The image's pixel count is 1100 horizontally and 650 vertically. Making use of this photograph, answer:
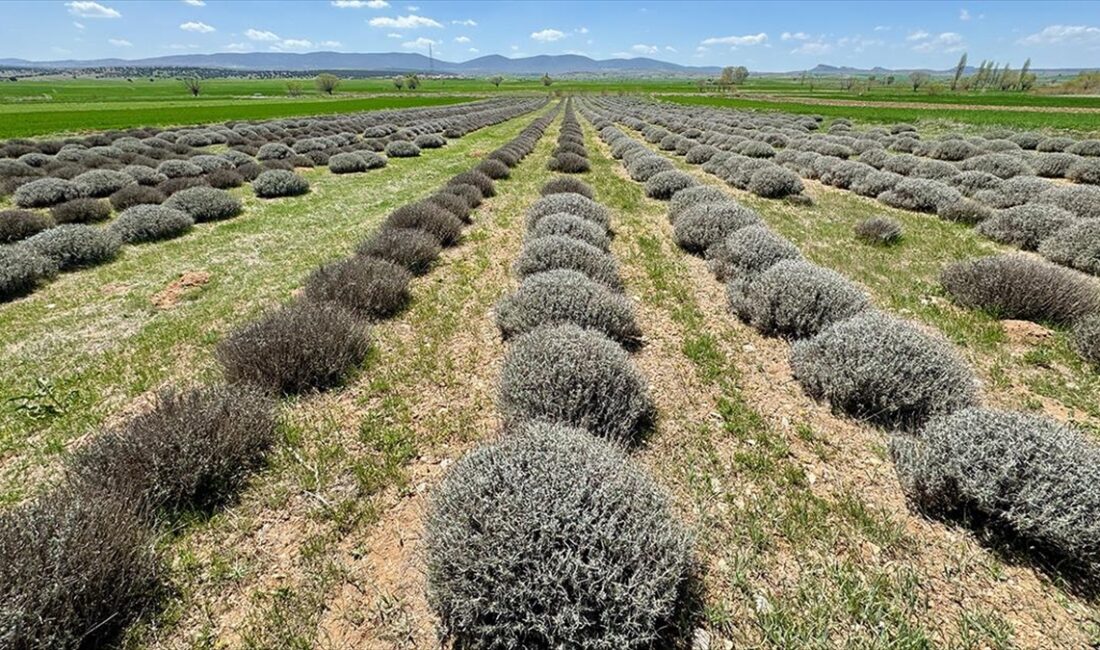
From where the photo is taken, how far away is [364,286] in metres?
6.57

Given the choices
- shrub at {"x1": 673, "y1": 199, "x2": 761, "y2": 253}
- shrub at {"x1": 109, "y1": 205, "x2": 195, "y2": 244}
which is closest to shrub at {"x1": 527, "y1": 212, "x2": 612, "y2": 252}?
shrub at {"x1": 673, "y1": 199, "x2": 761, "y2": 253}

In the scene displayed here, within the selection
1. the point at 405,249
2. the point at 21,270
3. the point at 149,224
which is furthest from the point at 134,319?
the point at 149,224

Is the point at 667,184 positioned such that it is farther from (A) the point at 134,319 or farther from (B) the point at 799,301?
(A) the point at 134,319

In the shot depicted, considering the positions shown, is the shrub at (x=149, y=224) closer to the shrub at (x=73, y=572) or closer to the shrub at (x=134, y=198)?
the shrub at (x=134, y=198)

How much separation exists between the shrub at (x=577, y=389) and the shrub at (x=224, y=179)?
52.2 feet

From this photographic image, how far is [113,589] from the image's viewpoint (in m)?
2.53

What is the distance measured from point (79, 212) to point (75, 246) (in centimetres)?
423

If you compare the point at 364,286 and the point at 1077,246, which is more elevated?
the point at 1077,246

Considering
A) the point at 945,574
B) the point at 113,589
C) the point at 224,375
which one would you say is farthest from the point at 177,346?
the point at 945,574

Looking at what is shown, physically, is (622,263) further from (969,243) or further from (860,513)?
(969,243)

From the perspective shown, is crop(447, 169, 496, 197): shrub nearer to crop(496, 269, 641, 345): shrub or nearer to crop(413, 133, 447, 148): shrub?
crop(496, 269, 641, 345): shrub

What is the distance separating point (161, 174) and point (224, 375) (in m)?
16.5

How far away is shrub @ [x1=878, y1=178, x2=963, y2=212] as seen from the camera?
11.7m

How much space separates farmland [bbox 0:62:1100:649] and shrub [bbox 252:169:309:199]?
5.66 m
